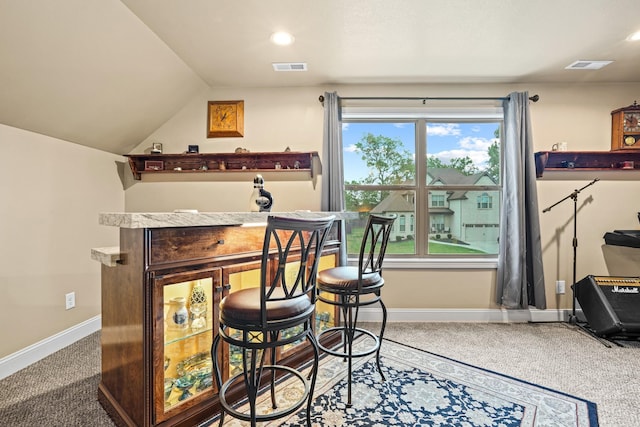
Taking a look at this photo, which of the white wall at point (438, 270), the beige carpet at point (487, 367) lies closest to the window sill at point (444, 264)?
the white wall at point (438, 270)

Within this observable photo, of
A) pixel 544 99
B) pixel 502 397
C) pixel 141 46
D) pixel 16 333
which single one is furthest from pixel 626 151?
pixel 16 333

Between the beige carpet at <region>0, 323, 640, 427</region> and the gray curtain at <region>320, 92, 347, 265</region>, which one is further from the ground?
the gray curtain at <region>320, 92, 347, 265</region>

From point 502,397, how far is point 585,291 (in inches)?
65.6

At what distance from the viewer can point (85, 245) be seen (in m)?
2.79

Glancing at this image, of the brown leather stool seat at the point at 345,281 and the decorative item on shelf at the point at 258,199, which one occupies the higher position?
the decorative item on shelf at the point at 258,199

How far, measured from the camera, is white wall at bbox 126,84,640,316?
313 centimetres

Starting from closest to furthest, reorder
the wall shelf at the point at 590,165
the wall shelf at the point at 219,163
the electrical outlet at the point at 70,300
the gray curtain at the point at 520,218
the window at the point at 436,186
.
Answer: the electrical outlet at the point at 70,300, the gray curtain at the point at 520,218, the wall shelf at the point at 590,165, the wall shelf at the point at 219,163, the window at the point at 436,186

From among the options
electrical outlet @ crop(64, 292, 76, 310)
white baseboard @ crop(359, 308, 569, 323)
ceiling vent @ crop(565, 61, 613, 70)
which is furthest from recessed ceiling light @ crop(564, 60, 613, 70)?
electrical outlet @ crop(64, 292, 76, 310)

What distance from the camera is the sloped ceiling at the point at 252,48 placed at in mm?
1945

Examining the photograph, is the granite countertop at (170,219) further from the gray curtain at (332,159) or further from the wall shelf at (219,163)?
the wall shelf at (219,163)

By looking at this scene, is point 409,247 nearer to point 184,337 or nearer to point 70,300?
point 184,337

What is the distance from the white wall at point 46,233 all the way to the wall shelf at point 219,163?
354 millimetres

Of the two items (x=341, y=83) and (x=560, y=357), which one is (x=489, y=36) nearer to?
(x=341, y=83)

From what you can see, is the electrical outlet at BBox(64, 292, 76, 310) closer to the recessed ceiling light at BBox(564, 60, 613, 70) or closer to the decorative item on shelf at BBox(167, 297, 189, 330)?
the decorative item on shelf at BBox(167, 297, 189, 330)
